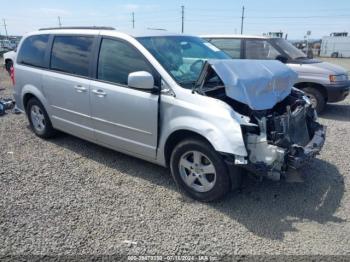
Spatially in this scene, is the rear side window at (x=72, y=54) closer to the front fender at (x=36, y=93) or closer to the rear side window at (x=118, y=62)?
the rear side window at (x=118, y=62)

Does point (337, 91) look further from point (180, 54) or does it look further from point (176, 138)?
point (176, 138)

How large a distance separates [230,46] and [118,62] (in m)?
4.71

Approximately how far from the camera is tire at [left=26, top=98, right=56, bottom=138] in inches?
214

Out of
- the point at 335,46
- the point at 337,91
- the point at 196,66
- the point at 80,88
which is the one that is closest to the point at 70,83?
the point at 80,88

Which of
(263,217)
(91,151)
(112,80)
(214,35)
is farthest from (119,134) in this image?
(214,35)

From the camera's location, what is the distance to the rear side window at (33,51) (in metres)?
5.20

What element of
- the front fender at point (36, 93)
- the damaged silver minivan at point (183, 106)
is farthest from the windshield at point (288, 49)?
the front fender at point (36, 93)

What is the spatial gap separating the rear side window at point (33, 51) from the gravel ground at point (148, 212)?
1603 millimetres

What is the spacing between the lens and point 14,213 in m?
3.44

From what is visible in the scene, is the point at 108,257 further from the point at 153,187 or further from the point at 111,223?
the point at 153,187

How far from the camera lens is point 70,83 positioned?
460 cm

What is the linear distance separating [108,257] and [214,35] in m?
7.01

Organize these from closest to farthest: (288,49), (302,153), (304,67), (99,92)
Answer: (302,153)
(99,92)
(304,67)
(288,49)

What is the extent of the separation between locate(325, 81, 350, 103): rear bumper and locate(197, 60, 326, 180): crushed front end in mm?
3652
